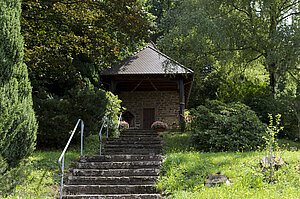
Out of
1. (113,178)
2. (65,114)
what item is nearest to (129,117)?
(65,114)

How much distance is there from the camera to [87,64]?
12273mm

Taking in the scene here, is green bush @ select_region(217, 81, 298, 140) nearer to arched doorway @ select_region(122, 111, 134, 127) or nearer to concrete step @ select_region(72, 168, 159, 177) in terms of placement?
arched doorway @ select_region(122, 111, 134, 127)

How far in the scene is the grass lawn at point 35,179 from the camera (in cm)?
511

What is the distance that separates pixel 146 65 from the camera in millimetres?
15258

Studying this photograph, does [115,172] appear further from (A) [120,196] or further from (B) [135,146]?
(B) [135,146]

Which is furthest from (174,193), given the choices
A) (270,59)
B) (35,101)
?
(270,59)

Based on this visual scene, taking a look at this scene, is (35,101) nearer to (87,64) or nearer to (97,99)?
(97,99)

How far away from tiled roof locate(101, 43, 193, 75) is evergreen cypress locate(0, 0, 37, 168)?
25.8 feet

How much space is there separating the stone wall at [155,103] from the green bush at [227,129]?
648cm

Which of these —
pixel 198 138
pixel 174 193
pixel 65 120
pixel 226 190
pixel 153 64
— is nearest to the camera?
pixel 226 190

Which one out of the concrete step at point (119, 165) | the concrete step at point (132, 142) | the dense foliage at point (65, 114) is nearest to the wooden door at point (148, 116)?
the concrete step at point (132, 142)

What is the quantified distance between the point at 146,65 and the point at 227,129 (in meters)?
7.04

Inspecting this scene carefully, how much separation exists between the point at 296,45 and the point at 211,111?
390 centimetres

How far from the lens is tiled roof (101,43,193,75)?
42.4 feet
